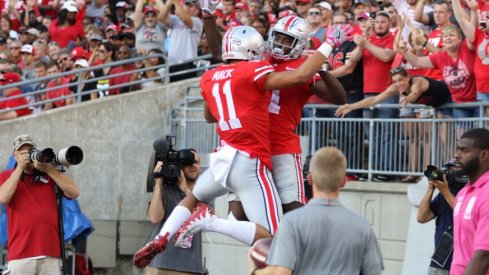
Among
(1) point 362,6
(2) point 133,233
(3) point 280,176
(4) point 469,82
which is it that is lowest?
(2) point 133,233

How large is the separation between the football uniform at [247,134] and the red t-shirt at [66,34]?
39.9ft

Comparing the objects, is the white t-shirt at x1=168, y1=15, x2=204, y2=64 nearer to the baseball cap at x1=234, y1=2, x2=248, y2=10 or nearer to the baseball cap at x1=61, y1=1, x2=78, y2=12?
the baseball cap at x1=234, y1=2, x2=248, y2=10

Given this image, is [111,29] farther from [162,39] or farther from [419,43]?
[419,43]

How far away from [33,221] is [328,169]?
607cm

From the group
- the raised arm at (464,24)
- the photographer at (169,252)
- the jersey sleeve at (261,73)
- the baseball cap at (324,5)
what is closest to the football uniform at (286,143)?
the jersey sleeve at (261,73)

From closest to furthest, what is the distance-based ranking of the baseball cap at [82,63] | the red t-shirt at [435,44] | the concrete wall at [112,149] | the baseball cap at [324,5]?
the red t-shirt at [435,44] < the baseball cap at [324,5] < the concrete wall at [112,149] < the baseball cap at [82,63]

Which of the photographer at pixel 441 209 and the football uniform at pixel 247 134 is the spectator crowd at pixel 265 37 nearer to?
the football uniform at pixel 247 134

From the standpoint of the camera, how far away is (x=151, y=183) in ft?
38.8

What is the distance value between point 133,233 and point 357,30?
4.65 metres

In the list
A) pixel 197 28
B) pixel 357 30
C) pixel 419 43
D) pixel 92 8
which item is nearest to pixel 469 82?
Answer: pixel 419 43

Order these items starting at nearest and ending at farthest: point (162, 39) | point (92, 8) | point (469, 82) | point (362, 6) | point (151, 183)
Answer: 1. point (151, 183)
2. point (469, 82)
3. point (362, 6)
4. point (162, 39)
5. point (92, 8)

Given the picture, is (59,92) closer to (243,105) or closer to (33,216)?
(33,216)

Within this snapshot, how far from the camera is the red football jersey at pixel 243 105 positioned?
9695 mm

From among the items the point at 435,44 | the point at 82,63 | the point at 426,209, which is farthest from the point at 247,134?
the point at 82,63
